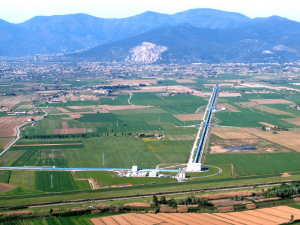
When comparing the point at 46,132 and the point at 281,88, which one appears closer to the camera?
the point at 46,132

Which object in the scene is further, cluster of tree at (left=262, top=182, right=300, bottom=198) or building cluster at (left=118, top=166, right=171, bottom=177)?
building cluster at (left=118, top=166, right=171, bottom=177)

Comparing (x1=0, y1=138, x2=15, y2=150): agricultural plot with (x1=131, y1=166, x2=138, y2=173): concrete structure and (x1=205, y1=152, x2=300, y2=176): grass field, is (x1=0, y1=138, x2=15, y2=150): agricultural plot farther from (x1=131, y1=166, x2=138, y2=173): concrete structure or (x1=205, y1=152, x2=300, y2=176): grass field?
(x1=205, y1=152, x2=300, y2=176): grass field

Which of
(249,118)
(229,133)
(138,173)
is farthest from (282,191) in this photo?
(249,118)

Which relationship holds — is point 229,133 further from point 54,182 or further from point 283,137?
point 54,182

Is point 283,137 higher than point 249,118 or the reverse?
the reverse

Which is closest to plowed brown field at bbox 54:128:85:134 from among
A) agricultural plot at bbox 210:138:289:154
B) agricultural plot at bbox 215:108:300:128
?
agricultural plot at bbox 210:138:289:154

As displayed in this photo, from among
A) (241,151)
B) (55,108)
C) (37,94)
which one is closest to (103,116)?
(55,108)

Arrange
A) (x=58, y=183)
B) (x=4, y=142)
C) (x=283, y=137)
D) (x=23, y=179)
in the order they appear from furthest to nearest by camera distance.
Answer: (x=283, y=137), (x=4, y=142), (x=23, y=179), (x=58, y=183)

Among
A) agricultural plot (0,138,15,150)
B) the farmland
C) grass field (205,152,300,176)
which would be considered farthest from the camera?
agricultural plot (0,138,15,150)

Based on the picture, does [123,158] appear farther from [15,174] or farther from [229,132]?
[229,132]
